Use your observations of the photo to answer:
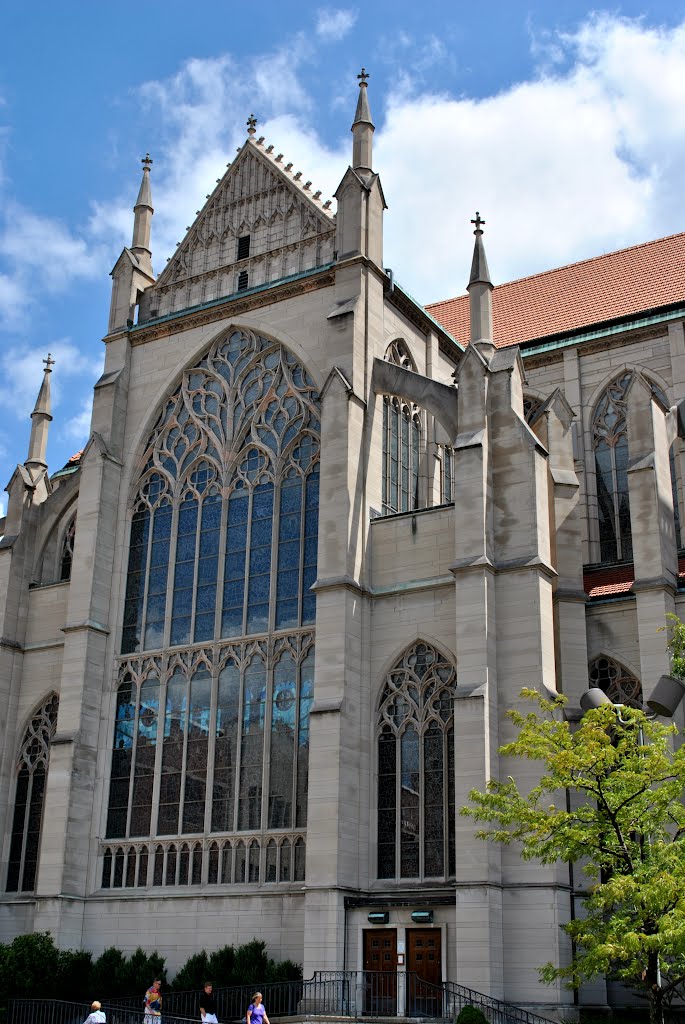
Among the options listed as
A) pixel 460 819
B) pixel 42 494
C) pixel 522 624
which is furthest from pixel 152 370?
pixel 460 819

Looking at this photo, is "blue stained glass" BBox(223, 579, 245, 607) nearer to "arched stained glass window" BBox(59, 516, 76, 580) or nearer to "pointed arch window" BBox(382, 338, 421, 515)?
"pointed arch window" BBox(382, 338, 421, 515)

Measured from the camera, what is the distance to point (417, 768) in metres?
A: 25.4

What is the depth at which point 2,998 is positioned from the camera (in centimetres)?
2589

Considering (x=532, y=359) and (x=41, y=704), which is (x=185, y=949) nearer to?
(x=41, y=704)

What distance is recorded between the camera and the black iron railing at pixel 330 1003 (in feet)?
71.5

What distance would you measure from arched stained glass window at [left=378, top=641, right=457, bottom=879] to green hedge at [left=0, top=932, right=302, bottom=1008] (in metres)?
3.28

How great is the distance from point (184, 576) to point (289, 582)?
11.2 feet

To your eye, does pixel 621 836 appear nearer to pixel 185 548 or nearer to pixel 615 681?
pixel 615 681

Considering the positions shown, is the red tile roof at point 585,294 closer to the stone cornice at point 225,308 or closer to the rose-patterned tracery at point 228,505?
the stone cornice at point 225,308

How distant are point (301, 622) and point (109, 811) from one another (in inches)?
269

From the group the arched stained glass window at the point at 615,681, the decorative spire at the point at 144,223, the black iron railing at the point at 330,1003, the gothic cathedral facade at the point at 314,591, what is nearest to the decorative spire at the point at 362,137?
the gothic cathedral facade at the point at 314,591

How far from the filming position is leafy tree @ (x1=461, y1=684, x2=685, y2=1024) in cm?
1627

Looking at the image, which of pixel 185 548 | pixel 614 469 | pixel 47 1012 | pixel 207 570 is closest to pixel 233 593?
pixel 207 570

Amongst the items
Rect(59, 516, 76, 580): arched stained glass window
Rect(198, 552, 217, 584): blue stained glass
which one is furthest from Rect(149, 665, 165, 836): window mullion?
Rect(59, 516, 76, 580): arched stained glass window
